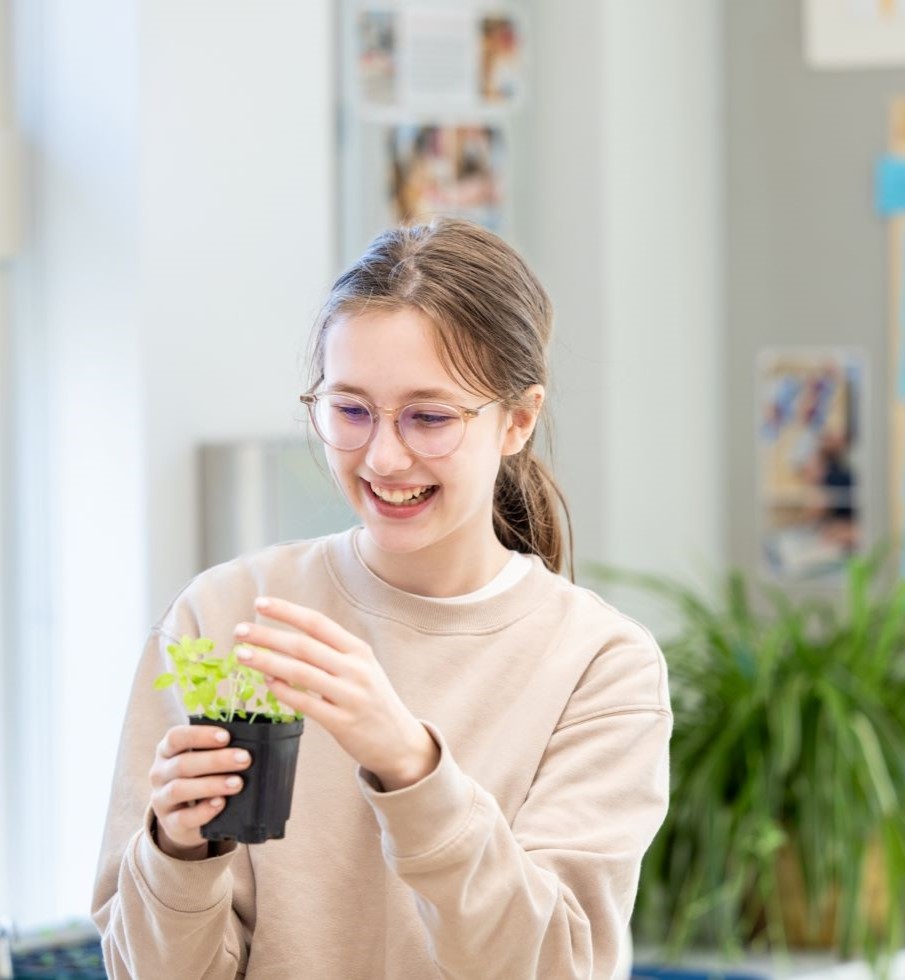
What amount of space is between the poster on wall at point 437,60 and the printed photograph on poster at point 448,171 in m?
0.05

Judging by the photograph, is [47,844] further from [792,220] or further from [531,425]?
[792,220]

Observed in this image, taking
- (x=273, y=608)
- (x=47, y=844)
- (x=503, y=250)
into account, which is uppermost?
(x=503, y=250)

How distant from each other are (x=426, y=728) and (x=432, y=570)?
0.92 ft

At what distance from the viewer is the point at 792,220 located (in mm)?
3596

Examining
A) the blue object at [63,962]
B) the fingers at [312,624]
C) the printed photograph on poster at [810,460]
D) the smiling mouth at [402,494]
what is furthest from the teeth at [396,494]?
the printed photograph on poster at [810,460]

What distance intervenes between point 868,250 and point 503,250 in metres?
2.43

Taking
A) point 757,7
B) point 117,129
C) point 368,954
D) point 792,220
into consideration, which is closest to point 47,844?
point 117,129

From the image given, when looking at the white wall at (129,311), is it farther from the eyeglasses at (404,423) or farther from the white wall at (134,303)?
the eyeglasses at (404,423)

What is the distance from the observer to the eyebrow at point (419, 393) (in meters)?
1.22

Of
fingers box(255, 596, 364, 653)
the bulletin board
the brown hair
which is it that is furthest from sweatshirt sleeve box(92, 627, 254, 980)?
the bulletin board

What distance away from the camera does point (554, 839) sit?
3.94ft

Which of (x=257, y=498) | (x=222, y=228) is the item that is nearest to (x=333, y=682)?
(x=257, y=498)

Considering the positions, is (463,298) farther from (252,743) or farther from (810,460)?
(810,460)

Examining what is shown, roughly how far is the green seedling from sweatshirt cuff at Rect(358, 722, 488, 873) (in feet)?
0.26
